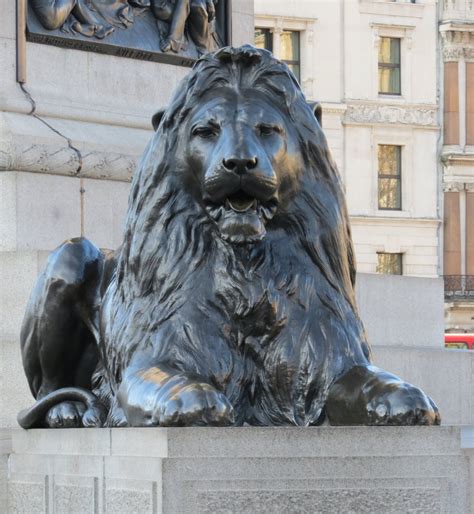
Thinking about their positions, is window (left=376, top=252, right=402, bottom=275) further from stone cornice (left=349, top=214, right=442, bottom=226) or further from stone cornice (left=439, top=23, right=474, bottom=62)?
stone cornice (left=439, top=23, right=474, bottom=62)

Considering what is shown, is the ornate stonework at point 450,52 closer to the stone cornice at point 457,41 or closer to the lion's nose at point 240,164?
the stone cornice at point 457,41

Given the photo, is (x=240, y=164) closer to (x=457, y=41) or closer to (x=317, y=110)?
(x=317, y=110)

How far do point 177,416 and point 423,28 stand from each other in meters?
49.2

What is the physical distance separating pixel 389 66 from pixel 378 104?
150 centimetres

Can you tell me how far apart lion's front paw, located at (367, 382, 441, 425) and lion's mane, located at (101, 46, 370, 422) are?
0.33m

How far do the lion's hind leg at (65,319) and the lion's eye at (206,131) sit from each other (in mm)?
1334

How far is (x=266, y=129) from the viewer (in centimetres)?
643

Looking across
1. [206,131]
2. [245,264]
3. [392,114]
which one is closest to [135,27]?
[206,131]

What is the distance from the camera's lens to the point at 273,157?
251 inches

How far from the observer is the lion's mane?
6531 millimetres

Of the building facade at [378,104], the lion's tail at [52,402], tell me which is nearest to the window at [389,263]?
the building facade at [378,104]

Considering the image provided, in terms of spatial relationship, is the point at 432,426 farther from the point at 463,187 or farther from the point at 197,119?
the point at 463,187

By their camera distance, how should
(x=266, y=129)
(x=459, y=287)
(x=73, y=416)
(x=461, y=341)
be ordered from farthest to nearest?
1. (x=459, y=287)
2. (x=461, y=341)
3. (x=73, y=416)
4. (x=266, y=129)

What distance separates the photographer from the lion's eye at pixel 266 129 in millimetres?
6410
